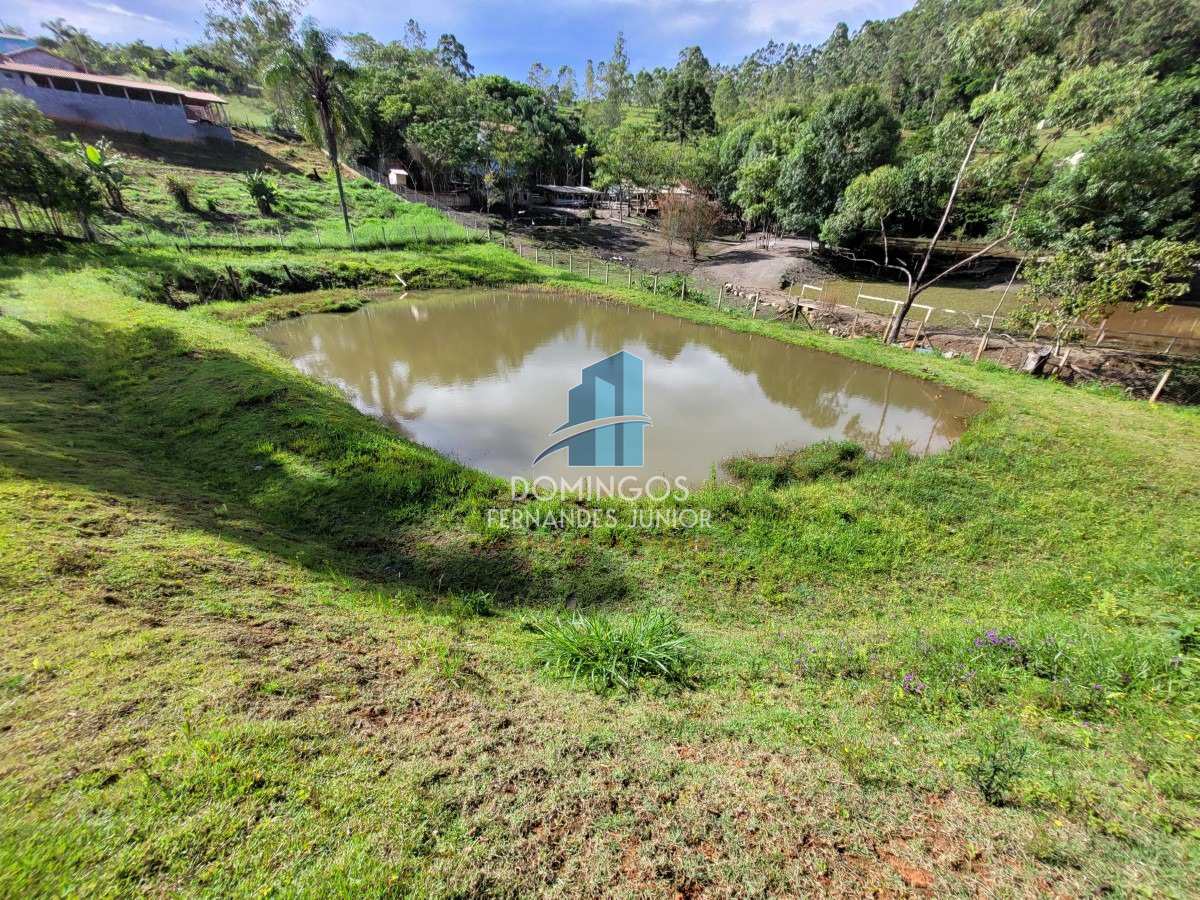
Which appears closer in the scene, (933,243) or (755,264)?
(933,243)

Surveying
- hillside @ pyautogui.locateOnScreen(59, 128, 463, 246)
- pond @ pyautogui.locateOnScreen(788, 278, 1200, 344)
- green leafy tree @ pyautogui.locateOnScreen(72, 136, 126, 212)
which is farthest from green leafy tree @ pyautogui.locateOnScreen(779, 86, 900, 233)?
green leafy tree @ pyautogui.locateOnScreen(72, 136, 126, 212)

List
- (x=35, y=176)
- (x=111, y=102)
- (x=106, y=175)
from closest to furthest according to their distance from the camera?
1. (x=35, y=176)
2. (x=106, y=175)
3. (x=111, y=102)

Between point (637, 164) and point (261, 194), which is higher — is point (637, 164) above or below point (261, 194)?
above

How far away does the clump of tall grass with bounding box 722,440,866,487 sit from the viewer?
813 centimetres

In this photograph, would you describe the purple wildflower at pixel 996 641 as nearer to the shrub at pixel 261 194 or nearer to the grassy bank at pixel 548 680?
the grassy bank at pixel 548 680

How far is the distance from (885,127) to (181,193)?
38.0 m

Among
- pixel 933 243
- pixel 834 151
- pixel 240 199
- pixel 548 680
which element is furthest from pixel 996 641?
pixel 240 199

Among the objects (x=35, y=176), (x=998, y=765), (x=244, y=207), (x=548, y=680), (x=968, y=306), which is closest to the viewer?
(x=998, y=765)

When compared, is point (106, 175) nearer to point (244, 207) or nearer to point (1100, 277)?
point (244, 207)

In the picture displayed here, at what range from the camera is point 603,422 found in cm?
927

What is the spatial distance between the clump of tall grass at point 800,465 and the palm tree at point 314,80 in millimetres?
24419

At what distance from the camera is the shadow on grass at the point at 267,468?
17.7ft

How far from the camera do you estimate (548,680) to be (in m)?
3.76

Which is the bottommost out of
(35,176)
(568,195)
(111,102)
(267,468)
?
(267,468)
